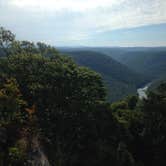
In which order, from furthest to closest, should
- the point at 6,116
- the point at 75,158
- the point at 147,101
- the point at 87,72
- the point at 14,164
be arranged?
1. the point at 147,101
2. the point at 87,72
3. the point at 75,158
4. the point at 6,116
5. the point at 14,164

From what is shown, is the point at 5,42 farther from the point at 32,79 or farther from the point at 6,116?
the point at 6,116

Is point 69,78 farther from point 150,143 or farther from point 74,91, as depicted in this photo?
point 150,143

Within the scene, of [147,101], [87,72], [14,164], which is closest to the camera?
[14,164]

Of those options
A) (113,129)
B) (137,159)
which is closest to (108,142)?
(113,129)

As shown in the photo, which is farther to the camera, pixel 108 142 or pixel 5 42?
pixel 5 42

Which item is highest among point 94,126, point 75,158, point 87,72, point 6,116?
point 87,72

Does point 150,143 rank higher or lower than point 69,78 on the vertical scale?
lower
